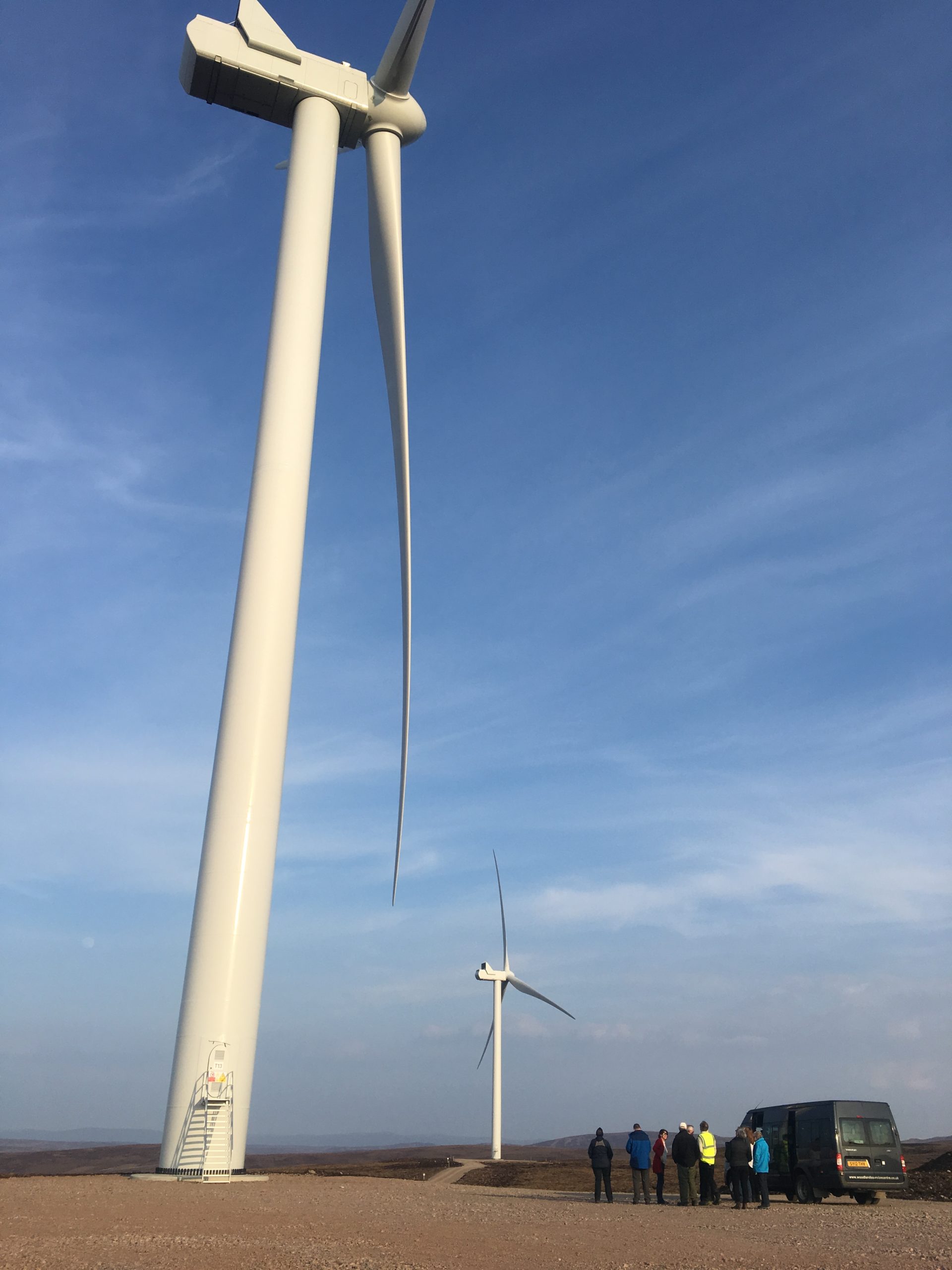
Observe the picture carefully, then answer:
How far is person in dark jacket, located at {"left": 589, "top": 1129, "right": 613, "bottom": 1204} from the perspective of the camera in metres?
24.8

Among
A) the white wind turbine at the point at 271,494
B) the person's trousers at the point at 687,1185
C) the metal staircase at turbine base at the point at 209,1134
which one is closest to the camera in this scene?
the metal staircase at turbine base at the point at 209,1134

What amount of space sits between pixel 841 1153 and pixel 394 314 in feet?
86.5

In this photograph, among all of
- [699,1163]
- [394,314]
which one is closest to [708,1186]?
[699,1163]

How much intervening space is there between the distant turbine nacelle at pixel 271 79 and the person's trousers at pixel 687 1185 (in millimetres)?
32124

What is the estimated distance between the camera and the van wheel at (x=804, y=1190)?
25.8m

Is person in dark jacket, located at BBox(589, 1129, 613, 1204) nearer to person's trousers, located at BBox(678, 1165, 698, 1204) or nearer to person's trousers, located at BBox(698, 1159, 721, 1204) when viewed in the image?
person's trousers, located at BBox(678, 1165, 698, 1204)

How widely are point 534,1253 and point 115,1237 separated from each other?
5.44m

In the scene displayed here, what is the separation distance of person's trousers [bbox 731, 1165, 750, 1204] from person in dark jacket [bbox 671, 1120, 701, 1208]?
2.91ft

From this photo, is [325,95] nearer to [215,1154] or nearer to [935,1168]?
[215,1154]

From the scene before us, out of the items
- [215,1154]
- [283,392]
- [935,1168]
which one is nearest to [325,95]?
[283,392]

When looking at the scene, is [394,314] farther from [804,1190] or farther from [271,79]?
[804,1190]

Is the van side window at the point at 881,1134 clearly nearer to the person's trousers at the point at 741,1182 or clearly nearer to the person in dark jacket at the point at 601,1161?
the person's trousers at the point at 741,1182

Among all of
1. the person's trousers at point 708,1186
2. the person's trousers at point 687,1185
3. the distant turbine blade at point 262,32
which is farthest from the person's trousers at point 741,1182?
the distant turbine blade at point 262,32

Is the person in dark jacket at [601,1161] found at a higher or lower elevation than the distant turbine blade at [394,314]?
lower
